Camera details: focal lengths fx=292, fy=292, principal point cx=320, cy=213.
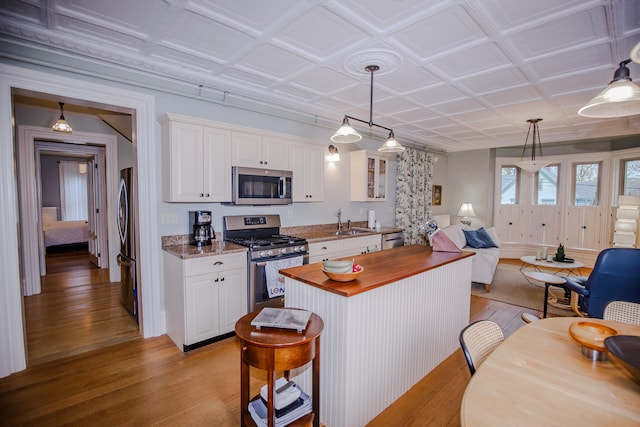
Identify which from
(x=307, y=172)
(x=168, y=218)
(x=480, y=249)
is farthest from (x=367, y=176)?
(x=168, y=218)

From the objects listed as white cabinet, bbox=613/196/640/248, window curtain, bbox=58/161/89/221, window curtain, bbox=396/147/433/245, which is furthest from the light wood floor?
window curtain, bbox=58/161/89/221

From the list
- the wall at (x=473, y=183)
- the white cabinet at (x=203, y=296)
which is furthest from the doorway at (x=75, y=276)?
the wall at (x=473, y=183)

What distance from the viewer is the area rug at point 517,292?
159 inches

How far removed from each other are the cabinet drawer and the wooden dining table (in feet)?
7.61

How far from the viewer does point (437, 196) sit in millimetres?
7410

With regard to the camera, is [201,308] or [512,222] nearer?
[201,308]

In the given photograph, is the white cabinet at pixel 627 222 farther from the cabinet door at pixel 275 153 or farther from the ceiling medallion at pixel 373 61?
the cabinet door at pixel 275 153

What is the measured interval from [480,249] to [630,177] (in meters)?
3.69

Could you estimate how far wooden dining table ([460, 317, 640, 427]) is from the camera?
3.19 feet

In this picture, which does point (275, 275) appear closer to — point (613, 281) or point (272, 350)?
point (272, 350)

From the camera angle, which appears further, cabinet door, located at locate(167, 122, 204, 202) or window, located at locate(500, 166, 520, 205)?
window, located at locate(500, 166, 520, 205)

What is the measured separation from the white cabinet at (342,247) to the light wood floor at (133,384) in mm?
1408

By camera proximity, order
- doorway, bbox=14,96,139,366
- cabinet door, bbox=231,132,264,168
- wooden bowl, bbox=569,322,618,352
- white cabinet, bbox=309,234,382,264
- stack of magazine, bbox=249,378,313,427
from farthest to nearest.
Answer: white cabinet, bbox=309,234,382,264 → cabinet door, bbox=231,132,264,168 → doorway, bbox=14,96,139,366 → stack of magazine, bbox=249,378,313,427 → wooden bowl, bbox=569,322,618,352

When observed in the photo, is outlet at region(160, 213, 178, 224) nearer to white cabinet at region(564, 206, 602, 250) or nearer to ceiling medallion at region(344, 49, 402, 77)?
ceiling medallion at region(344, 49, 402, 77)
